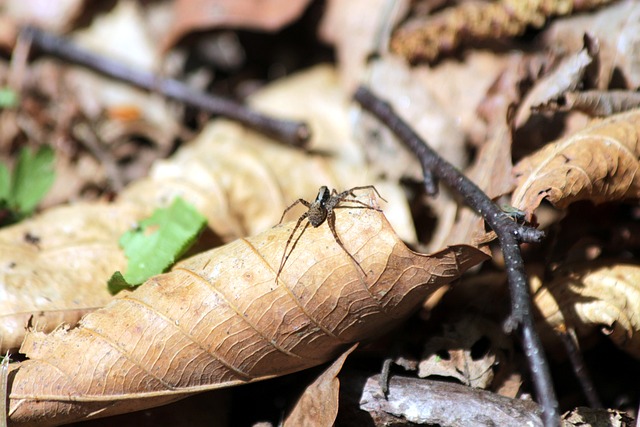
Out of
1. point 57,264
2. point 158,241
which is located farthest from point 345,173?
point 57,264

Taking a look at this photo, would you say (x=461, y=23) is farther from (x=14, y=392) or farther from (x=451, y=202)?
(x=14, y=392)

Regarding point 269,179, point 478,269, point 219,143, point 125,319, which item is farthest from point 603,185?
point 219,143

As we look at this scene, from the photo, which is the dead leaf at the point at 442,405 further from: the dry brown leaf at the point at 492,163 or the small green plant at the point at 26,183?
the small green plant at the point at 26,183

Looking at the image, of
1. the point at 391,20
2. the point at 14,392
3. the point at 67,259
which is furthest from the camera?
the point at 391,20

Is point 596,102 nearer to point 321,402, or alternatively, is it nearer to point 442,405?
point 442,405

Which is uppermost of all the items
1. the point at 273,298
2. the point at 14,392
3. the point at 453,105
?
the point at 453,105

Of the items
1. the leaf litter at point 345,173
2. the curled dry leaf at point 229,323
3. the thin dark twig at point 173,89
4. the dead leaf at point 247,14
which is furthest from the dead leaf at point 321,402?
the dead leaf at point 247,14
